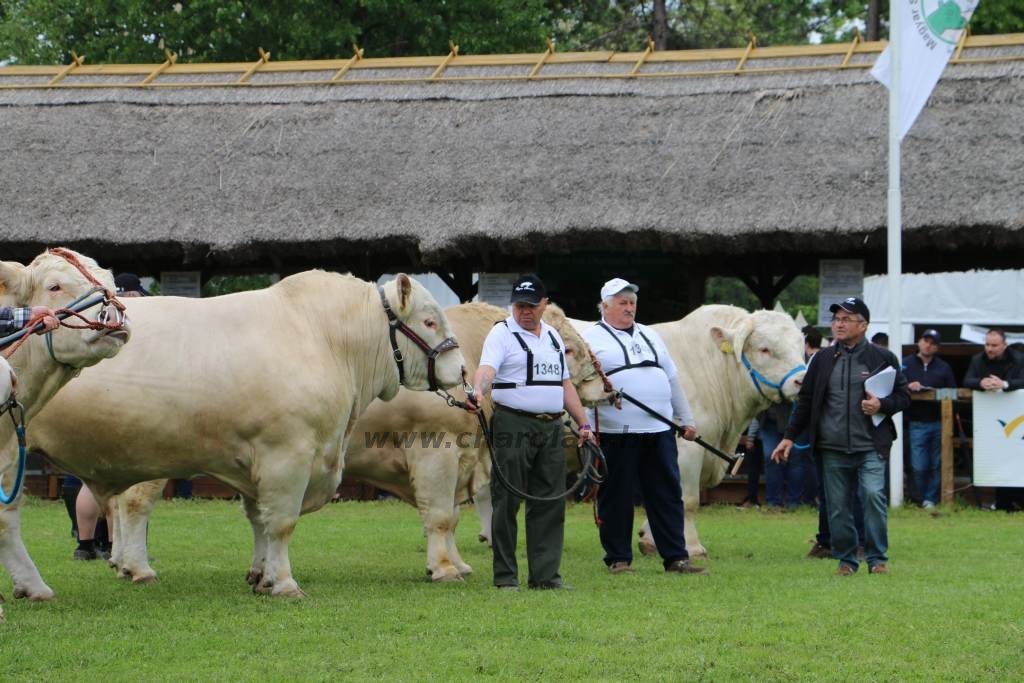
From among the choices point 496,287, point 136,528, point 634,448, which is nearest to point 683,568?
point 634,448

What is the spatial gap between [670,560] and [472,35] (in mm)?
22187

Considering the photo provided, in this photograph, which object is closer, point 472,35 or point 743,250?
point 743,250

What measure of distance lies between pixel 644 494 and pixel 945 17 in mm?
9045

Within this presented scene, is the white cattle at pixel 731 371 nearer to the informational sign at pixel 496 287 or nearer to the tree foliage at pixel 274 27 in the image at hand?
the informational sign at pixel 496 287

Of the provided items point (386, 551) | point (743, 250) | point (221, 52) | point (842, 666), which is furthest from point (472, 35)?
point (842, 666)

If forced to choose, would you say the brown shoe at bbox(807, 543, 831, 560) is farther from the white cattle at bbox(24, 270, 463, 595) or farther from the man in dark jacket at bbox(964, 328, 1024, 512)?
the man in dark jacket at bbox(964, 328, 1024, 512)

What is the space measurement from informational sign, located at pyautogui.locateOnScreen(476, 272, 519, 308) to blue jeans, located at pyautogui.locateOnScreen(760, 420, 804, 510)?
3974mm

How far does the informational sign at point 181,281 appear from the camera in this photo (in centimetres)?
2036

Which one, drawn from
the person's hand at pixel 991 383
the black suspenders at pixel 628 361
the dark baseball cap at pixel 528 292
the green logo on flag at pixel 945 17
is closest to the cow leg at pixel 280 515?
the dark baseball cap at pixel 528 292

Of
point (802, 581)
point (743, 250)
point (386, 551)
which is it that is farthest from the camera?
point (743, 250)

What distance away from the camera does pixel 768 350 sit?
12.7 metres

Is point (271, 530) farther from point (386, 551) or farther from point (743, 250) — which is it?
point (743, 250)

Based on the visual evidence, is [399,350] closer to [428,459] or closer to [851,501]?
[428,459]

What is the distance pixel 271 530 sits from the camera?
9.13 meters
